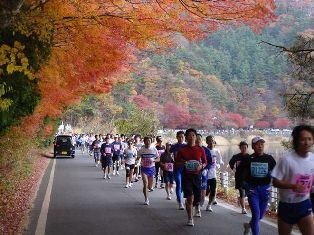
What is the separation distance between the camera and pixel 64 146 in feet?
115

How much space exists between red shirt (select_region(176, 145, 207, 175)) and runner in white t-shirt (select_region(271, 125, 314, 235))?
4032 mm

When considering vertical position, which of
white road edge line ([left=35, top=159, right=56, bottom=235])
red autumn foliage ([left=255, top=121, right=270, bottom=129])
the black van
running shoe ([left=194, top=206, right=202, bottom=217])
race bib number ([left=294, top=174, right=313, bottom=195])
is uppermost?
red autumn foliage ([left=255, top=121, right=270, bottom=129])

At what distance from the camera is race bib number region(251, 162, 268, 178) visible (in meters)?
7.24

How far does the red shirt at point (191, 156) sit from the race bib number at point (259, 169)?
182 centimetres

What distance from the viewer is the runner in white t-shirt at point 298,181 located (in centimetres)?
480

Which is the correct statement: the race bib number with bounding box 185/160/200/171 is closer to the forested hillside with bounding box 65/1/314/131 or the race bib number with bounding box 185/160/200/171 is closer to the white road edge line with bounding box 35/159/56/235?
the white road edge line with bounding box 35/159/56/235

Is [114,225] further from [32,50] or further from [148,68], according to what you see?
[148,68]

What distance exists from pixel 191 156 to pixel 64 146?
27070 mm

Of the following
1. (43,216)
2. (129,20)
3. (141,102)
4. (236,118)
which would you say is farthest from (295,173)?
(236,118)

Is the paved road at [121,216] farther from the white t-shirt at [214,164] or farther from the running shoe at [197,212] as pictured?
the white t-shirt at [214,164]

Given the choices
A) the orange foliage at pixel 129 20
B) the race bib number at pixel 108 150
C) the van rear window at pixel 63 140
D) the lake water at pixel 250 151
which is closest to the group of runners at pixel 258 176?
the orange foliage at pixel 129 20

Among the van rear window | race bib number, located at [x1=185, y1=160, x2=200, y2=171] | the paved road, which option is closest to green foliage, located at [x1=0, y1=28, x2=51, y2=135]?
the paved road

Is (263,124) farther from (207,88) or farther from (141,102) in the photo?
(141,102)

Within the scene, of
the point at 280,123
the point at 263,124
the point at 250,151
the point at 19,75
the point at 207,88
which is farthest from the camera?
the point at 263,124
